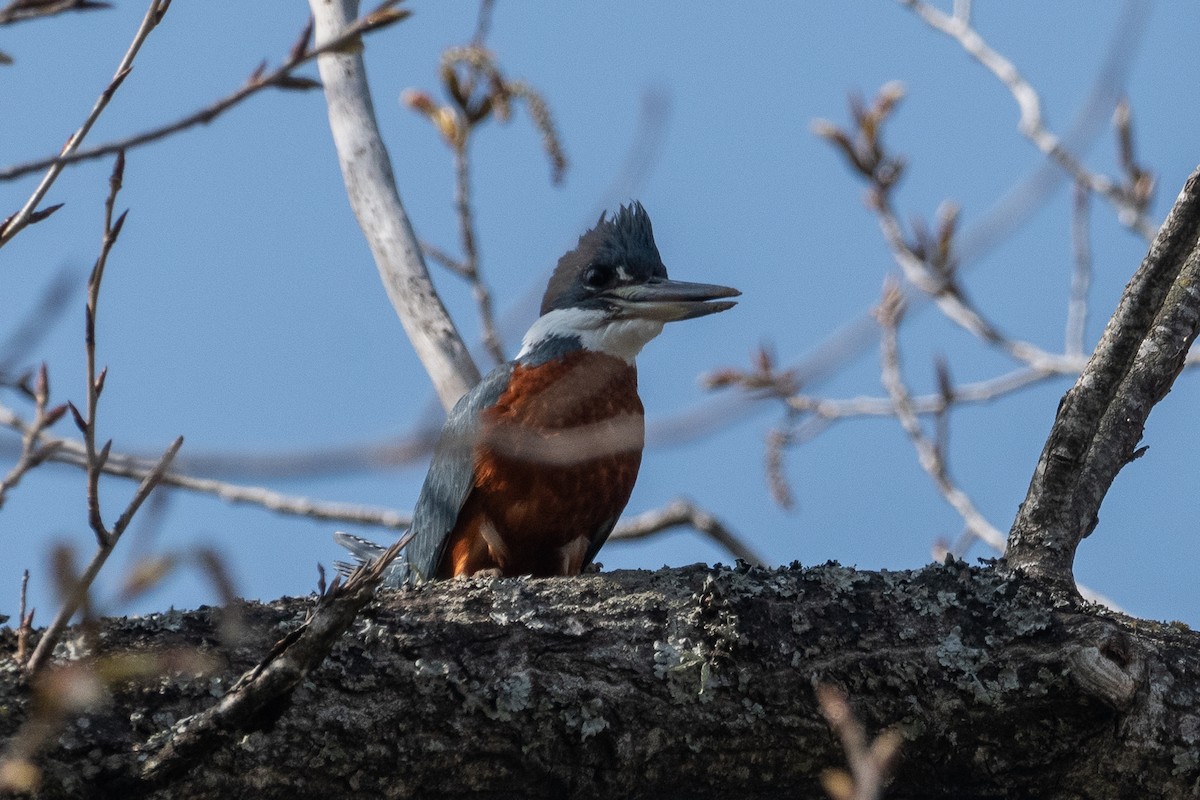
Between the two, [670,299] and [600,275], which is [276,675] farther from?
[600,275]

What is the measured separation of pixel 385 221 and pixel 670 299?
4.28 feet

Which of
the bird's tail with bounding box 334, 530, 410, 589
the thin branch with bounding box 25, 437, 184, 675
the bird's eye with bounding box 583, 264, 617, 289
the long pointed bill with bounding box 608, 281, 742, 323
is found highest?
the bird's eye with bounding box 583, 264, 617, 289

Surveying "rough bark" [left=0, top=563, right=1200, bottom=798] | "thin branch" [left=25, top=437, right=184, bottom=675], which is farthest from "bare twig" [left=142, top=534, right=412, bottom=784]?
"thin branch" [left=25, top=437, right=184, bottom=675]

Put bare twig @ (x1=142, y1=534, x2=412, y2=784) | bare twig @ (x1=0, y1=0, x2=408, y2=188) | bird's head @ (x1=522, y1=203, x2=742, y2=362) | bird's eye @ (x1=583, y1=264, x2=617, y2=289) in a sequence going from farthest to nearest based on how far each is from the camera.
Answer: bird's eye @ (x1=583, y1=264, x2=617, y2=289)
bird's head @ (x1=522, y1=203, x2=742, y2=362)
bare twig @ (x1=142, y1=534, x2=412, y2=784)
bare twig @ (x1=0, y1=0, x2=408, y2=188)

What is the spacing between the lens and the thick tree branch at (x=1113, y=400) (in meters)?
3.63

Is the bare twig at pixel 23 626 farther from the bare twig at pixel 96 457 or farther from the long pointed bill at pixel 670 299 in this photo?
the long pointed bill at pixel 670 299

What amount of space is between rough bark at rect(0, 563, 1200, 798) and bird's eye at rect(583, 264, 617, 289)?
9.09 ft

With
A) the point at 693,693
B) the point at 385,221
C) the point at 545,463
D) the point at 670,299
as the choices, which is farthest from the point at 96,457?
the point at 670,299

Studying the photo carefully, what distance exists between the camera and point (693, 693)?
11.6 ft

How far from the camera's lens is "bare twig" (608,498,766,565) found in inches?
258

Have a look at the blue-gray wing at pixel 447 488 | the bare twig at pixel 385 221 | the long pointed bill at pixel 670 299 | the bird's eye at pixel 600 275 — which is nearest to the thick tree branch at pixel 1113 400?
the long pointed bill at pixel 670 299

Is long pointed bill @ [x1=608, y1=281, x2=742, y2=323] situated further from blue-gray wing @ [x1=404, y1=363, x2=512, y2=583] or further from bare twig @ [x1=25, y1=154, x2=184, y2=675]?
bare twig @ [x1=25, y1=154, x2=184, y2=675]

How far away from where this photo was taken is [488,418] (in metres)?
5.56

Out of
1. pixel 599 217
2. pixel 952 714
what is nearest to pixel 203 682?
pixel 952 714
